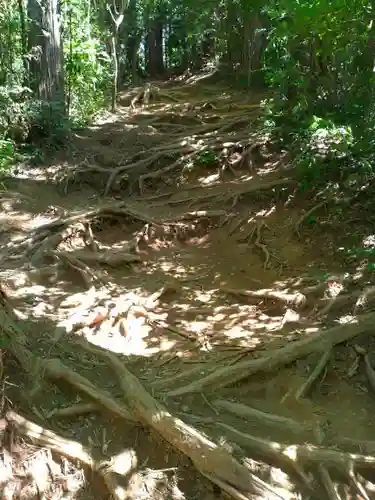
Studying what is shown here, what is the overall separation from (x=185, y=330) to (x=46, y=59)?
7.38m

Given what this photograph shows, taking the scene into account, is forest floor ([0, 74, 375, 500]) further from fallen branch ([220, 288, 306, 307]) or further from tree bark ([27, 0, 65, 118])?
tree bark ([27, 0, 65, 118])

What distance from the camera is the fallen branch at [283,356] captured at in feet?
13.3

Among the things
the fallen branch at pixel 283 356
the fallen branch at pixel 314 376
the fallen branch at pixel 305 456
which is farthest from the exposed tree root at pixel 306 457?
the fallen branch at pixel 283 356

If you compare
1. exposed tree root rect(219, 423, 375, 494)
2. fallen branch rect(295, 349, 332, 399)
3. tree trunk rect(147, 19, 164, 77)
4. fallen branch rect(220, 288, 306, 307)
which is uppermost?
tree trunk rect(147, 19, 164, 77)

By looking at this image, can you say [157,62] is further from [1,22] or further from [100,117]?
[1,22]

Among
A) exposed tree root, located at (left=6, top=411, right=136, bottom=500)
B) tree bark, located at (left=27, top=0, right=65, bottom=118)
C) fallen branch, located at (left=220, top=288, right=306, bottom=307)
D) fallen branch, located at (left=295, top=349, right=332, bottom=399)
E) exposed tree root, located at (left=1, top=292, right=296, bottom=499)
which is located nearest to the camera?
exposed tree root, located at (left=1, top=292, right=296, bottom=499)

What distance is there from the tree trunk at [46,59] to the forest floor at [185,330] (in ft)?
3.13

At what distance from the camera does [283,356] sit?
4234mm

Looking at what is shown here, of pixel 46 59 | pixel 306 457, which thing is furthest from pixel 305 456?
pixel 46 59

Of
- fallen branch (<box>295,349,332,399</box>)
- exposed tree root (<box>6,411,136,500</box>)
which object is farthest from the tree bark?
exposed tree root (<box>6,411,136,500</box>)

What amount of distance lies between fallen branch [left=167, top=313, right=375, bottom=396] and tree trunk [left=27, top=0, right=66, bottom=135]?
7626 millimetres

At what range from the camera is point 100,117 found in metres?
13.5

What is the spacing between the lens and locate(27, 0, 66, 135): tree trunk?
33.3ft

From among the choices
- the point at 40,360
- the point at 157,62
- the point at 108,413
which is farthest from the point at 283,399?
the point at 157,62
